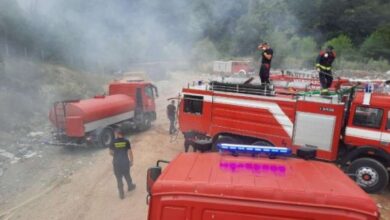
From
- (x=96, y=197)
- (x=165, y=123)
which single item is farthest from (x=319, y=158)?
(x=165, y=123)

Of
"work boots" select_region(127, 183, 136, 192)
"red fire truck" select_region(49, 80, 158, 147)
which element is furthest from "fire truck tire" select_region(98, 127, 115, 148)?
"work boots" select_region(127, 183, 136, 192)

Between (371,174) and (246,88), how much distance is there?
3.68m

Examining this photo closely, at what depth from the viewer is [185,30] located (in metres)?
37.3

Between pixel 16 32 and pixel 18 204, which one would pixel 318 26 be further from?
pixel 18 204

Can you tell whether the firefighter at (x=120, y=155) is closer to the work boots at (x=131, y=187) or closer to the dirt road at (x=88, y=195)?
the work boots at (x=131, y=187)

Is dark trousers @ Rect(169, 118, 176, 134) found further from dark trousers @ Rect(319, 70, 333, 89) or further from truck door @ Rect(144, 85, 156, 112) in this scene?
dark trousers @ Rect(319, 70, 333, 89)

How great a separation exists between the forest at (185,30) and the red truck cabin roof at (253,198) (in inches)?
734

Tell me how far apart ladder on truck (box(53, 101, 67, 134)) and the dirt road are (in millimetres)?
867

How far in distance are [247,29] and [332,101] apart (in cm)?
3588

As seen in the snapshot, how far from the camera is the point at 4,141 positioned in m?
12.3

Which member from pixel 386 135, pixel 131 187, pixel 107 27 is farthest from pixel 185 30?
pixel 386 135

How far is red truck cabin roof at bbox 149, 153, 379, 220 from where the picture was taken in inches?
102

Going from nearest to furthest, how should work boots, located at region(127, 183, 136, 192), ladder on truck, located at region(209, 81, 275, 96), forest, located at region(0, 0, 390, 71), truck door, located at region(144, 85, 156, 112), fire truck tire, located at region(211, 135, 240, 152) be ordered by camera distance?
work boots, located at region(127, 183, 136, 192) < ladder on truck, located at region(209, 81, 275, 96) < fire truck tire, located at region(211, 135, 240, 152) < truck door, located at region(144, 85, 156, 112) < forest, located at region(0, 0, 390, 71)

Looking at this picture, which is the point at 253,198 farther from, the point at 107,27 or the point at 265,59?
the point at 107,27
